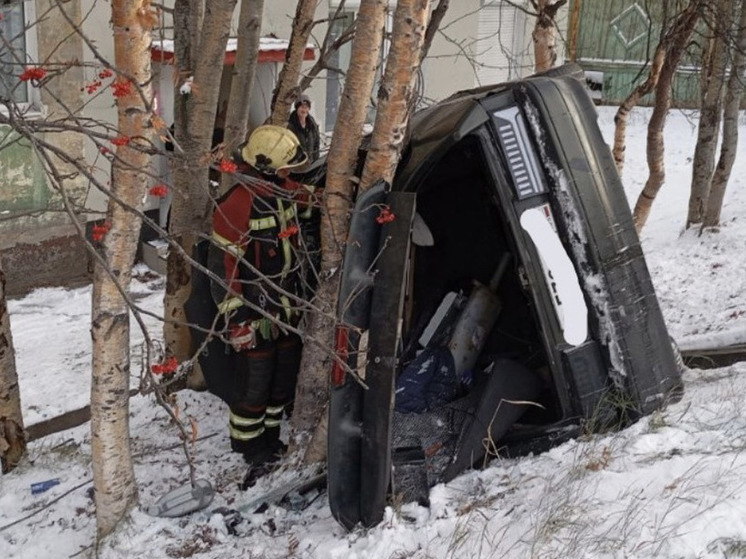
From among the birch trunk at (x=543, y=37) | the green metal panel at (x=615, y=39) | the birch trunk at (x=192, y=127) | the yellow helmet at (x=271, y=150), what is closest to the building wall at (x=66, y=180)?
the birch trunk at (x=543, y=37)

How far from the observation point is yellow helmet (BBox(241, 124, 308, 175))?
15.2 ft

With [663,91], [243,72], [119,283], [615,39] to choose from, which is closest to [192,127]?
[243,72]

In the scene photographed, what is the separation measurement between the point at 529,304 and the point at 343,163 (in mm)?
1069

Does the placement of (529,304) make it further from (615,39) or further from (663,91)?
(615,39)

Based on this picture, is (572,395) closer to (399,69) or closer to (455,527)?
(455,527)

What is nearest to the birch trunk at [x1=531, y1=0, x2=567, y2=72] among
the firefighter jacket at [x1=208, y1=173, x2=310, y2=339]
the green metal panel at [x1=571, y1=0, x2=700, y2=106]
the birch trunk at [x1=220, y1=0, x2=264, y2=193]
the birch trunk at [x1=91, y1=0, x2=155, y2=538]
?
the birch trunk at [x1=220, y1=0, x2=264, y2=193]

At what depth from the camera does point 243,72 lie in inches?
232

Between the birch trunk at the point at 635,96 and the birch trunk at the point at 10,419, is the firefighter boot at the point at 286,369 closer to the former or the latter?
the birch trunk at the point at 10,419

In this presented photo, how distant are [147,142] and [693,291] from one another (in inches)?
275

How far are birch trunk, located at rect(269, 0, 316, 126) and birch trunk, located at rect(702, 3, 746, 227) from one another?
5.76 metres

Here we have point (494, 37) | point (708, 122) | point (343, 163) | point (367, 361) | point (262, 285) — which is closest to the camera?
point (367, 361)

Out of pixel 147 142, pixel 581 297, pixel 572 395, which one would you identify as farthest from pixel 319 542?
pixel 147 142

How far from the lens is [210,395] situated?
5.84m

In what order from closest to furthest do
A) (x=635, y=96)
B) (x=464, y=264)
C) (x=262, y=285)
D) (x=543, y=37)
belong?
(x=262, y=285) < (x=464, y=264) < (x=543, y=37) < (x=635, y=96)
